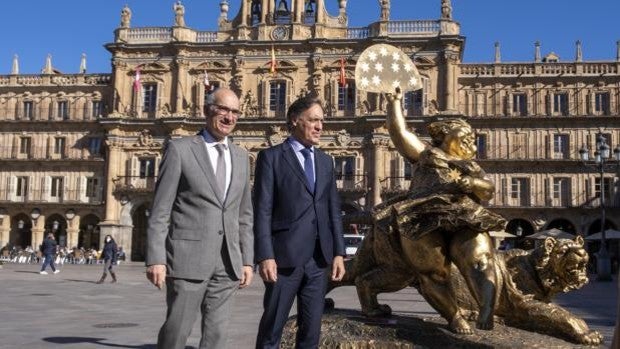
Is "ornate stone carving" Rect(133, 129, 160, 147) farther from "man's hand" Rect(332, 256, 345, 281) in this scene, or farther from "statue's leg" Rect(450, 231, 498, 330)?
"man's hand" Rect(332, 256, 345, 281)

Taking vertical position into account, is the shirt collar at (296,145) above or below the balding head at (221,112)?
below

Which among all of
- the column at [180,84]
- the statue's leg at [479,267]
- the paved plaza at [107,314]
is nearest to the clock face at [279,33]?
the column at [180,84]

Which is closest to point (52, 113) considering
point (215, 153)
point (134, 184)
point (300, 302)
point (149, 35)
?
point (149, 35)

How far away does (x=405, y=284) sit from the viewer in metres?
5.62

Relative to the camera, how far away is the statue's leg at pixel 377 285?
558 cm

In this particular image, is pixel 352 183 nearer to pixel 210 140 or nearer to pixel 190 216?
pixel 210 140

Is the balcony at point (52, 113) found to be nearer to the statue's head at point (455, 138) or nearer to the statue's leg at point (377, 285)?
the statue's leg at point (377, 285)

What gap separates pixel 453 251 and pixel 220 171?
1.90m

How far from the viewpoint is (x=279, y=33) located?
4234 cm

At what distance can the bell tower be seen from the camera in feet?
138

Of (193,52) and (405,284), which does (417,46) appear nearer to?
(193,52)

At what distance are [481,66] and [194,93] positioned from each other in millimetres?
17432

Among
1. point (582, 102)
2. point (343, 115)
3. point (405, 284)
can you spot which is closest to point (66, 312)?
point (405, 284)

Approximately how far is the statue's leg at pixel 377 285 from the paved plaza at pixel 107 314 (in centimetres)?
192
